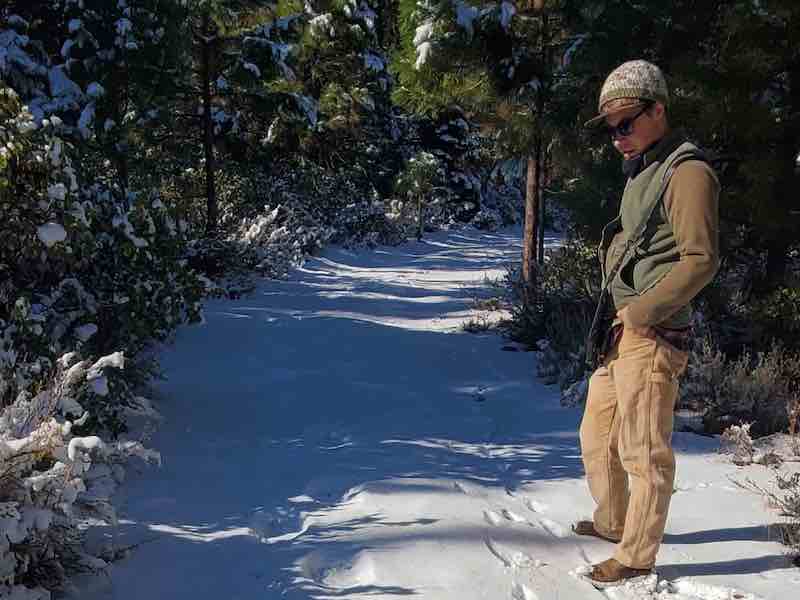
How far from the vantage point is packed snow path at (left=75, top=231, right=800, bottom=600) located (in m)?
3.04

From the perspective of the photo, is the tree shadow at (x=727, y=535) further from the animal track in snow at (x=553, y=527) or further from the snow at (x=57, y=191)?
the snow at (x=57, y=191)

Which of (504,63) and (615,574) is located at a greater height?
(504,63)

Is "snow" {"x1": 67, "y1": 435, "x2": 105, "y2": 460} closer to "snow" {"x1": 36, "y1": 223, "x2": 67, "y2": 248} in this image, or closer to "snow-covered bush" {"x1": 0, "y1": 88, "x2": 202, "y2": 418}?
"snow-covered bush" {"x1": 0, "y1": 88, "x2": 202, "y2": 418}

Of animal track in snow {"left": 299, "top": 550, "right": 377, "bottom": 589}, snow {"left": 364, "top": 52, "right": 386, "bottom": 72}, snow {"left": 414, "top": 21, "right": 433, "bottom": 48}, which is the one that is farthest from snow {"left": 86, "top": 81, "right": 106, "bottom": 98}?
snow {"left": 364, "top": 52, "right": 386, "bottom": 72}

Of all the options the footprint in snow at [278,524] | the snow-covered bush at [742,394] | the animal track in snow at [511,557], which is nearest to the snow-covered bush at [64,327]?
the footprint in snow at [278,524]

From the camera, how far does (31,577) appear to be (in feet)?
9.04

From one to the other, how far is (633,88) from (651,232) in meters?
0.57

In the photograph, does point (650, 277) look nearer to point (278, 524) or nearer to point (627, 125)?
point (627, 125)

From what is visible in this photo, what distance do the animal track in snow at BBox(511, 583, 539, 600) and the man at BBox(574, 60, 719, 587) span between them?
28 centimetres

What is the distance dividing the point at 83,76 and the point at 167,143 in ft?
13.6

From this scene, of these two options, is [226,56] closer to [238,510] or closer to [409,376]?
[409,376]

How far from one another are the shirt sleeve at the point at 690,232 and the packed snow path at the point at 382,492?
4.08ft

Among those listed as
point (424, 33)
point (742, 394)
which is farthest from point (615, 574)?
point (424, 33)

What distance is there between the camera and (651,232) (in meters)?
2.82
